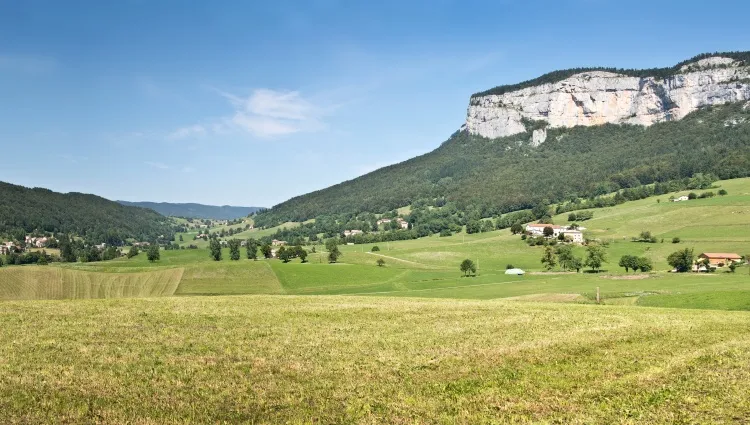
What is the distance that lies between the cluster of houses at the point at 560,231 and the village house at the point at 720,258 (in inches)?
1654

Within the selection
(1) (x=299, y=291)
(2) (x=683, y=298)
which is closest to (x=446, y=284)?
(1) (x=299, y=291)

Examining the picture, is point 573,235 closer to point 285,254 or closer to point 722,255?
point 722,255

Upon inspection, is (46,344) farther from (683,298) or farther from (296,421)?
(683,298)

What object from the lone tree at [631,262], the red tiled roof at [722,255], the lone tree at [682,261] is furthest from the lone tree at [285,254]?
the red tiled roof at [722,255]

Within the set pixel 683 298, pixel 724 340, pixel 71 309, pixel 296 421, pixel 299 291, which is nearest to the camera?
pixel 296 421

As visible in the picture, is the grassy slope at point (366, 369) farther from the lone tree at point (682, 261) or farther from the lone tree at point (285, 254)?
the lone tree at point (285, 254)

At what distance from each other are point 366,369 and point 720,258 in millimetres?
117068

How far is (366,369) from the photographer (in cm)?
1783

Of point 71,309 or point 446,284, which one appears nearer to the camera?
point 71,309

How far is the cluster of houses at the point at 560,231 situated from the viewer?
157 metres

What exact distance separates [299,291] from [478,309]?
54514mm

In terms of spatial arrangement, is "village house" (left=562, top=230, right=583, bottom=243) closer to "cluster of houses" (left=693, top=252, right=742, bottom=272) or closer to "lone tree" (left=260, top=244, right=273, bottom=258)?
"cluster of houses" (left=693, top=252, right=742, bottom=272)

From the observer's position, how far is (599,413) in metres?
13.1

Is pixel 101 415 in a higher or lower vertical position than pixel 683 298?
higher
